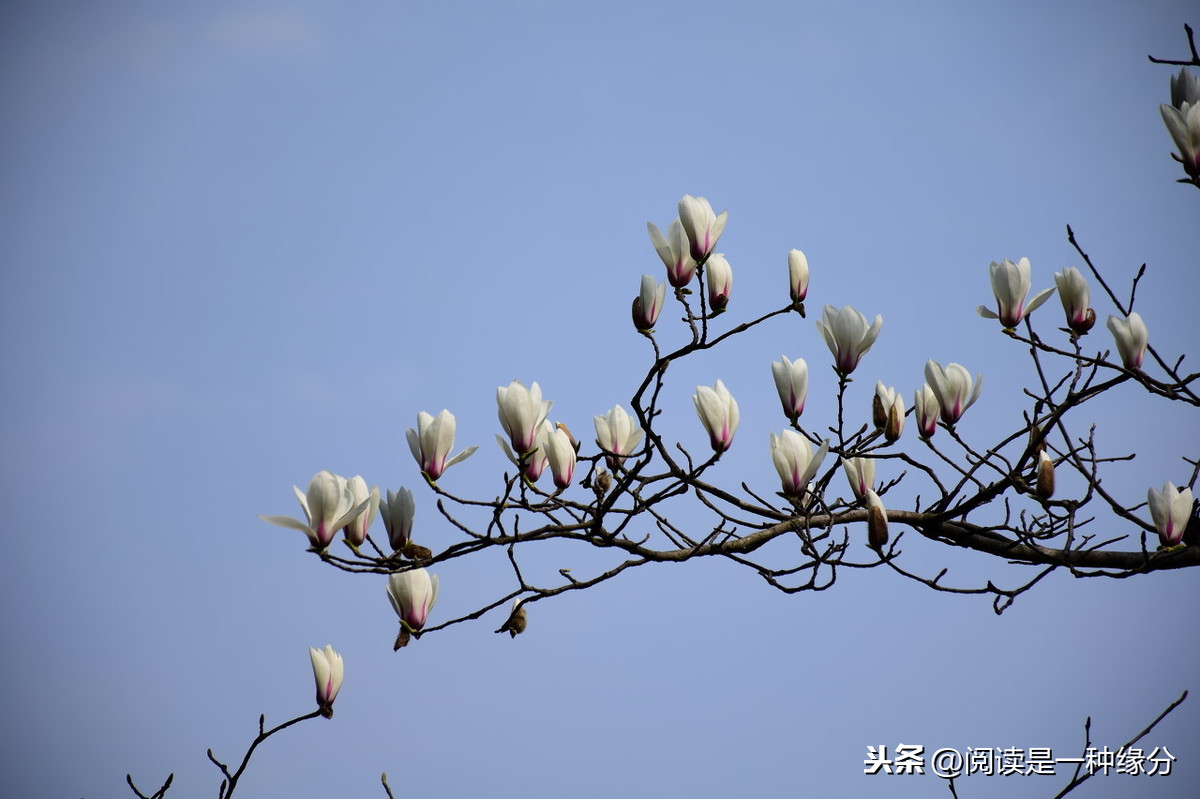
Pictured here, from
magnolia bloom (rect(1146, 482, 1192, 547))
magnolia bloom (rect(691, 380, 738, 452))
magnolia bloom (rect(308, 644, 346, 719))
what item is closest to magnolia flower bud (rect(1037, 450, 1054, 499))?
magnolia bloom (rect(1146, 482, 1192, 547))

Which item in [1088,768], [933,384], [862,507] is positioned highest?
[933,384]

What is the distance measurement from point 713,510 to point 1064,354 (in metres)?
0.96

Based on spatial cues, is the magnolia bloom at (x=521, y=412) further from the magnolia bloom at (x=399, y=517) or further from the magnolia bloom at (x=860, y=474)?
the magnolia bloom at (x=860, y=474)

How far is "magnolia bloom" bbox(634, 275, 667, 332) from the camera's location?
224 cm

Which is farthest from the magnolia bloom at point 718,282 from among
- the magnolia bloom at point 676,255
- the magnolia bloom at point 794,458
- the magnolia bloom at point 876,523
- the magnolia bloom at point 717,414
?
the magnolia bloom at point 876,523

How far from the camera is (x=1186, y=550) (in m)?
2.38

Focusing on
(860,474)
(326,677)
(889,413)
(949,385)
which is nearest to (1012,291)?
(949,385)

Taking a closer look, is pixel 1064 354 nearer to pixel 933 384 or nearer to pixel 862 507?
pixel 933 384

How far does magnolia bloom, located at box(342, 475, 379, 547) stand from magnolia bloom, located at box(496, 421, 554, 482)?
0.29m

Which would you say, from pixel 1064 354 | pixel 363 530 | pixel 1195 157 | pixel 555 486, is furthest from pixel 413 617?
pixel 1195 157

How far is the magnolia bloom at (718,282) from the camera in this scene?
2232mm

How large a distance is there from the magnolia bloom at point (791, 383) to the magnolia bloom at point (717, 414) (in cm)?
20

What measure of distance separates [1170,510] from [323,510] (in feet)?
5.96

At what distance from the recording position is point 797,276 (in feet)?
7.63
